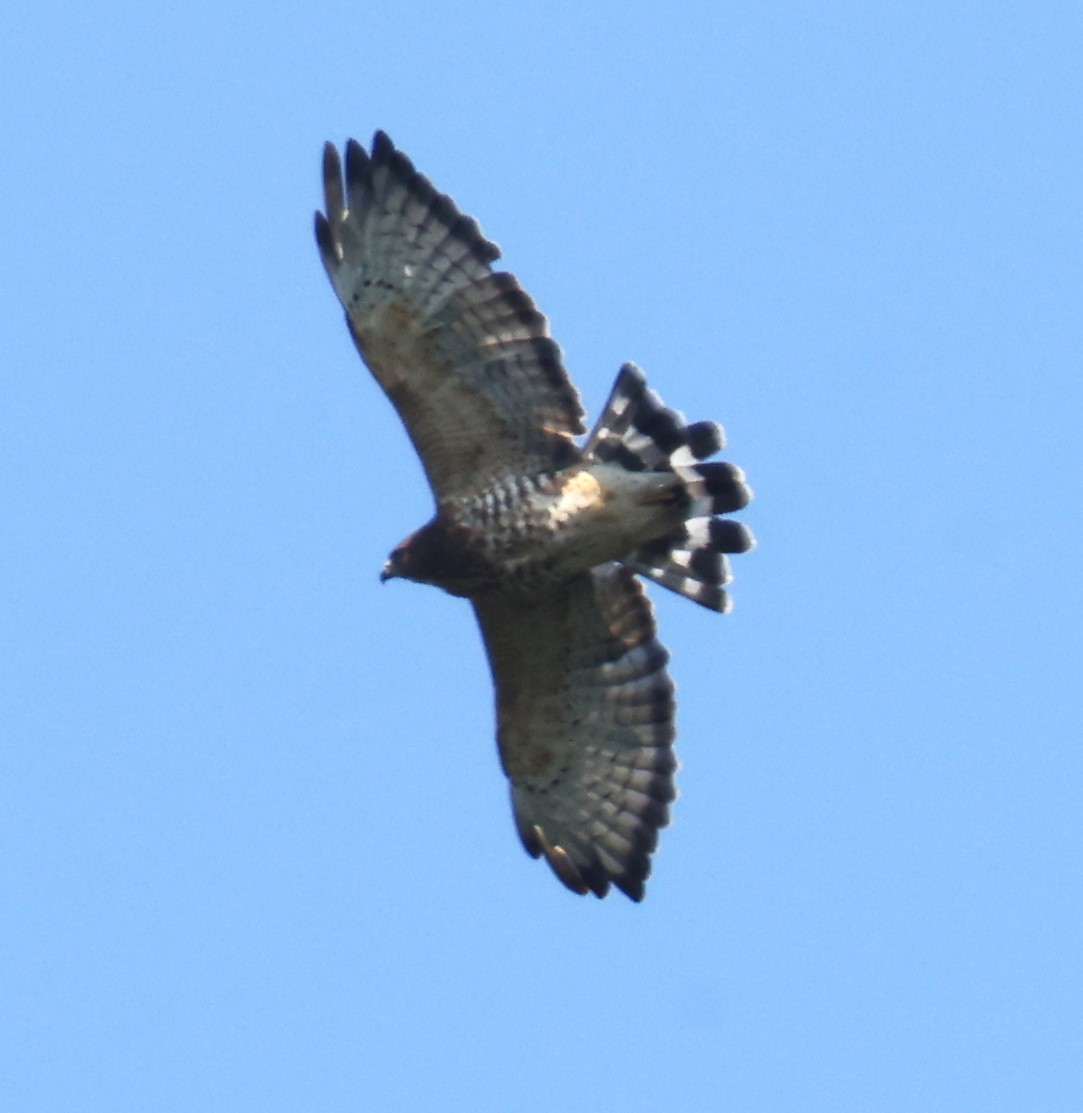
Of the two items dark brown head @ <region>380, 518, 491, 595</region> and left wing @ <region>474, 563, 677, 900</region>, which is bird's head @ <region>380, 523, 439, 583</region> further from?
left wing @ <region>474, 563, 677, 900</region>

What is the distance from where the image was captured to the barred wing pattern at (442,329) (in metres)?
14.0

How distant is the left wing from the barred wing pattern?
3.44 feet

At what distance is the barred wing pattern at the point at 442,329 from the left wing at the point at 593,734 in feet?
3.44

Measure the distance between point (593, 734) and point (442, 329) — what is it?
2.49 metres

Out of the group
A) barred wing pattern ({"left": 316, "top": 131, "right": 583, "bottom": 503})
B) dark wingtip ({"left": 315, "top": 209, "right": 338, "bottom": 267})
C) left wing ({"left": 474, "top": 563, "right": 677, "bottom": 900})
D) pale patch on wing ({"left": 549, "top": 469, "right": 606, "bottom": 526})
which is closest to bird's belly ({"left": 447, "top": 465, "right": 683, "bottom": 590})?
pale patch on wing ({"left": 549, "top": 469, "right": 606, "bottom": 526})

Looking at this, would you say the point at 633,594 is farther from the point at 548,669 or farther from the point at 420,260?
the point at 420,260

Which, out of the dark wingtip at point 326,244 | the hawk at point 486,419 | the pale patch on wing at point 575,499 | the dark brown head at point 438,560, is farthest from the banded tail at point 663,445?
the dark wingtip at point 326,244

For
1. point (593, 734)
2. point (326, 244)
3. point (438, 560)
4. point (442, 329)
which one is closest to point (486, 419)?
point (442, 329)

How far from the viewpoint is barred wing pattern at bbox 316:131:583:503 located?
45.8 feet

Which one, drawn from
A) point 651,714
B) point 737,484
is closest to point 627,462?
point 737,484

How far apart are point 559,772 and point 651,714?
0.56m

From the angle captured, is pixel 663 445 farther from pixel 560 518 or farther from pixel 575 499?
pixel 560 518

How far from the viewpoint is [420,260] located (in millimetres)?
14031

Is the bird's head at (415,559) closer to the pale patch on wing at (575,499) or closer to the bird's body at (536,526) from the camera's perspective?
the bird's body at (536,526)
